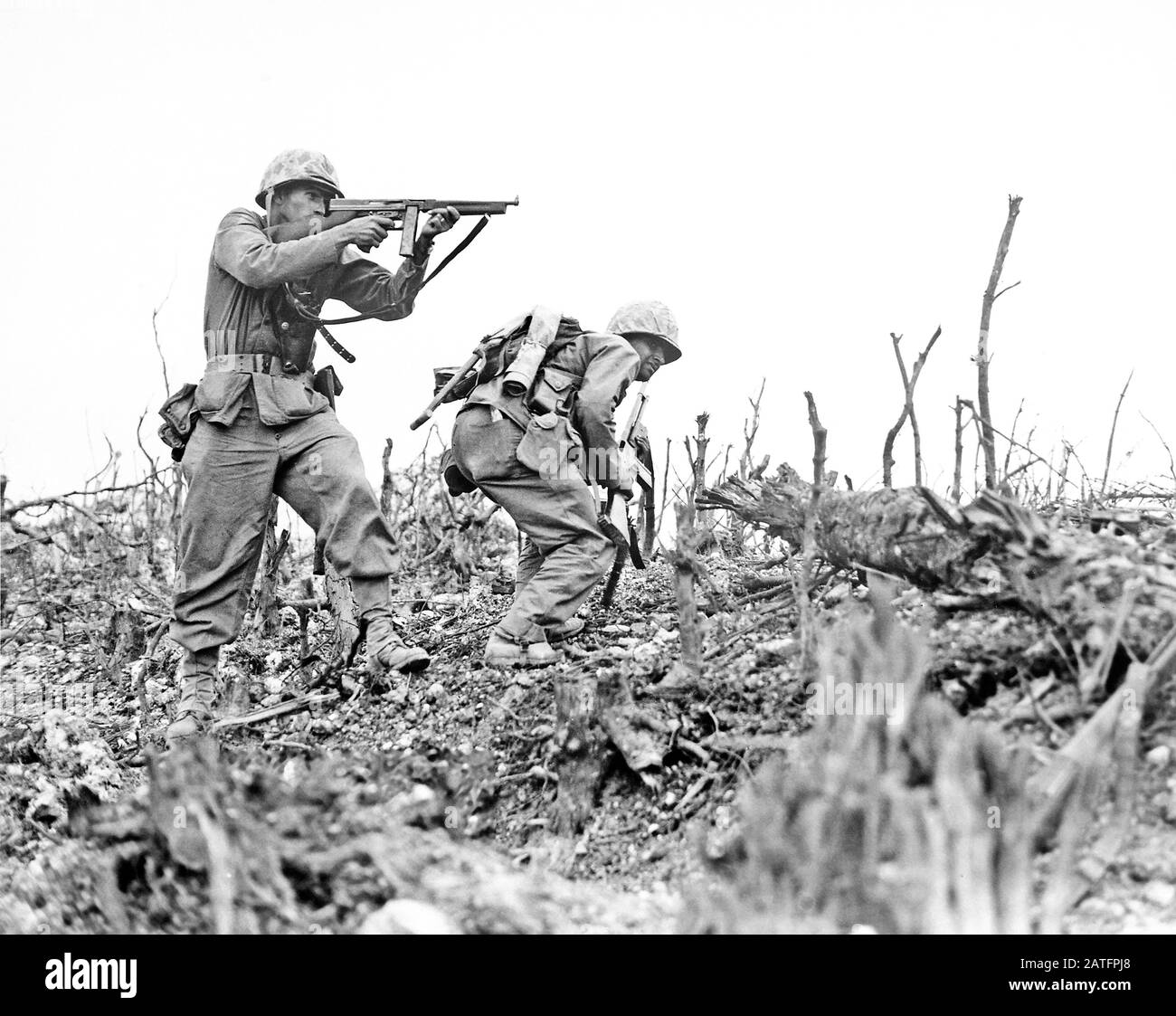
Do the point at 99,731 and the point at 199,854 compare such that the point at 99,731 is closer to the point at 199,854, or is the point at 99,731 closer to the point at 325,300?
the point at 325,300

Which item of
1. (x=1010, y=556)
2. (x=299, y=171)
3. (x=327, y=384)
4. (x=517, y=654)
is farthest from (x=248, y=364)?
(x=1010, y=556)

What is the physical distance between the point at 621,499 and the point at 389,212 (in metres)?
1.64

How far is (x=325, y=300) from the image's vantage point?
521cm

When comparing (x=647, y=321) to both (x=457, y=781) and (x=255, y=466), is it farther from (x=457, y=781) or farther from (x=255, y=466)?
(x=457, y=781)

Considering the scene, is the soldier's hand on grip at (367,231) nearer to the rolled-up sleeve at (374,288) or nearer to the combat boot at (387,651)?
the rolled-up sleeve at (374,288)

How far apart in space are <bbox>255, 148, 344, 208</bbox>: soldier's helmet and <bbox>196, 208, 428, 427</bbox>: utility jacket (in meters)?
0.18

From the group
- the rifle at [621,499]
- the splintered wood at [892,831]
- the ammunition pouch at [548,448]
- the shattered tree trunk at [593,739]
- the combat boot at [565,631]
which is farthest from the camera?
the rifle at [621,499]

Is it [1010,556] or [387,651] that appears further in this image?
[387,651]

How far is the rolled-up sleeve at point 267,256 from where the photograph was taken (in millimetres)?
4633

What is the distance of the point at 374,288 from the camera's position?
16.9 ft

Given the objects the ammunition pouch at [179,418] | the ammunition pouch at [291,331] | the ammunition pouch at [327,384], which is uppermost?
the ammunition pouch at [291,331]

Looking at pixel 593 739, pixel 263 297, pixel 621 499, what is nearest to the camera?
pixel 593 739

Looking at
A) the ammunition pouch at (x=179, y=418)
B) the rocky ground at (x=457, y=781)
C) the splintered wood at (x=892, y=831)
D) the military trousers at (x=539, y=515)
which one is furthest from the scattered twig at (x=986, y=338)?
the ammunition pouch at (x=179, y=418)

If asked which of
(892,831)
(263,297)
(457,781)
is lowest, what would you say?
(892,831)
